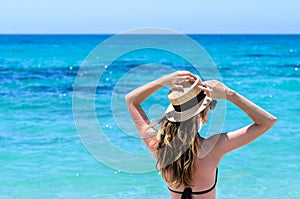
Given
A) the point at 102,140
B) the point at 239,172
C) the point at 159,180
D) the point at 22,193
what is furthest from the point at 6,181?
the point at 102,140

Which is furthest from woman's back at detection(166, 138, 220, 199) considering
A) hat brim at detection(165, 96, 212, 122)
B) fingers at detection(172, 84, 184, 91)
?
fingers at detection(172, 84, 184, 91)

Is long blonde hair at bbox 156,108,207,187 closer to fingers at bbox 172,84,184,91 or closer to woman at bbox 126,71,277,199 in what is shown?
woman at bbox 126,71,277,199

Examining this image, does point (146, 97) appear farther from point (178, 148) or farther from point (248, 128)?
point (248, 128)

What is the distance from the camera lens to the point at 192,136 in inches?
→ 101

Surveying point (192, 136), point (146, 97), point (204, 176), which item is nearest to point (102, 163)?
point (146, 97)

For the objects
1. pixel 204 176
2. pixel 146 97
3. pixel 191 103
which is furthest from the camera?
pixel 146 97

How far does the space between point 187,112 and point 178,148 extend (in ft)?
0.62

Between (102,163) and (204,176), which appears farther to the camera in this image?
(102,163)

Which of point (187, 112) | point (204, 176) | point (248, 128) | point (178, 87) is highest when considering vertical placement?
point (178, 87)

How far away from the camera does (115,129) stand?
9.84m

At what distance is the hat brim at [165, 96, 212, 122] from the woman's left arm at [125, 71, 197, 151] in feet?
0.45

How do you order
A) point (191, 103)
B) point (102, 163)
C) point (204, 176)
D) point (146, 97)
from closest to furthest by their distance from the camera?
point (191, 103), point (204, 176), point (146, 97), point (102, 163)

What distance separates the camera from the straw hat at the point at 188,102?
2539 millimetres

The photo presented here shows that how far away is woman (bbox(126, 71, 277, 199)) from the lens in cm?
255
